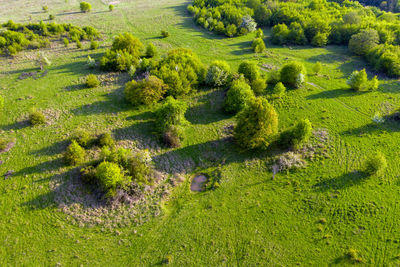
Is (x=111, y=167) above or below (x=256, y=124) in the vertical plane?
below

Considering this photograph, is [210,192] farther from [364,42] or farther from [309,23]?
[309,23]

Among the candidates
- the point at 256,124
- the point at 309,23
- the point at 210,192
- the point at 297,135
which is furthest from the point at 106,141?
the point at 309,23

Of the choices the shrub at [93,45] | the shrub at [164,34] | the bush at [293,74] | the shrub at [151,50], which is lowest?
the bush at [293,74]

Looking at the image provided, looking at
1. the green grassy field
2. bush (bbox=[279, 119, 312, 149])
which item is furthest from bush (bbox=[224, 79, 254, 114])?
bush (bbox=[279, 119, 312, 149])

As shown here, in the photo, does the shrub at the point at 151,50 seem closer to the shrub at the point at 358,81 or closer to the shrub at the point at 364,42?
the shrub at the point at 358,81

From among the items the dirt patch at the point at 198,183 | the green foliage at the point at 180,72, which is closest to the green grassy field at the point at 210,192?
the dirt patch at the point at 198,183

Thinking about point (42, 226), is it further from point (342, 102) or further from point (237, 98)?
point (342, 102)
